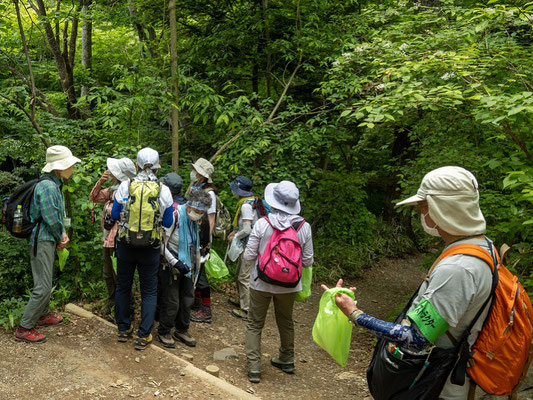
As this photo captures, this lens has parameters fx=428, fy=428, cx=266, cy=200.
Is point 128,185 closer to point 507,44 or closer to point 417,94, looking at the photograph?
point 417,94

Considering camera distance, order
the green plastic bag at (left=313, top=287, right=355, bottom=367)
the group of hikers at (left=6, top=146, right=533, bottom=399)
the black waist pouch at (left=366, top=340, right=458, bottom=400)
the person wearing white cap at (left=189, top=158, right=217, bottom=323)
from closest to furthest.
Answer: the black waist pouch at (left=366, top=340, right=458, bottom=400), the green plastic bag at (left=313, top=287, right=355, bottom=367), the group of hikers at (left=6, top=146, right=533, bottom=399), the person wearing white cap at (left=189, top=158, right=217, bottom=323)

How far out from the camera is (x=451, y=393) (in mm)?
2115

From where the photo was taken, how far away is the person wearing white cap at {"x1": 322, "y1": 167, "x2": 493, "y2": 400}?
1.96m

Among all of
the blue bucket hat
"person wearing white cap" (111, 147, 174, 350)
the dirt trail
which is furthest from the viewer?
the blue bucket hat

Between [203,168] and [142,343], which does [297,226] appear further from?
[142,343]

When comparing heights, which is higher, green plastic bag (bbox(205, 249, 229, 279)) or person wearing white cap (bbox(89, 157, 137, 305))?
person wearing white cap (bbox(89, 157, 137, 305))

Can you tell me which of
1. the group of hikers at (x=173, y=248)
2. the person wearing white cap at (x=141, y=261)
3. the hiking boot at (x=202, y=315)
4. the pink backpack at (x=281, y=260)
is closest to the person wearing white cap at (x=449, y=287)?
the group of hikers at (x=173, y=248)

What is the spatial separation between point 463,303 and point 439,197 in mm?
511

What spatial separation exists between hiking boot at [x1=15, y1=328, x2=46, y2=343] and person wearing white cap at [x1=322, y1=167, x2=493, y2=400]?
148 inches

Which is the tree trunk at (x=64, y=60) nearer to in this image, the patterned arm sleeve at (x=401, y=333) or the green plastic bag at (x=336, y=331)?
the green plastic bag at (x=336, y=331)

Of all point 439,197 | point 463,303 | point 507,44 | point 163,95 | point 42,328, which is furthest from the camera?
point 163,95

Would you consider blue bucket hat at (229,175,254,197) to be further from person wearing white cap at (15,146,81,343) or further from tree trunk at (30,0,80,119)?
tree trunk at (30,0,80,119)

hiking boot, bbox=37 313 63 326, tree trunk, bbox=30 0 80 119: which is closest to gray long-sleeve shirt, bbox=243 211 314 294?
hiking boot, bbox=37 313 63 326

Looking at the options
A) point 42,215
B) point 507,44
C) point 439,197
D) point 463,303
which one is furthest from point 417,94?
point 42,215
